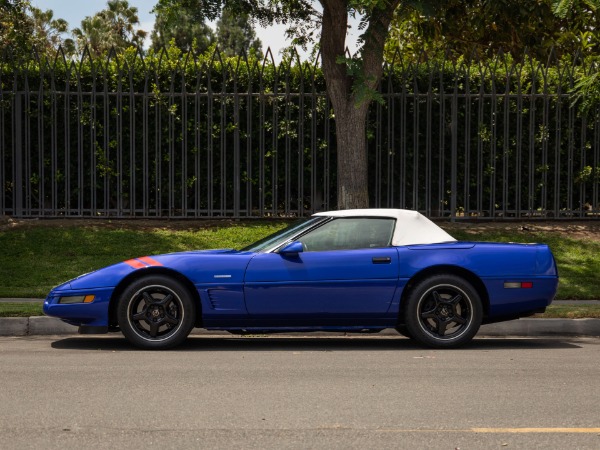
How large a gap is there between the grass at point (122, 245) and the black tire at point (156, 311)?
16.4ft

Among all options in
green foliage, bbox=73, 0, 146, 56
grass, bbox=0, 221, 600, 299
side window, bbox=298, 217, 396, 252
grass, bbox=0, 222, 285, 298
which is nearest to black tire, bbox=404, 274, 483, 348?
side window, bbox=298, 217, 396, 252

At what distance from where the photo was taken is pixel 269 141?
1755cm

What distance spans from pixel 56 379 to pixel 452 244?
3803 millimetres

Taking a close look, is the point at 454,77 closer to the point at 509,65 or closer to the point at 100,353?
the point at 509,65

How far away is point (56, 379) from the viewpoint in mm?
7441

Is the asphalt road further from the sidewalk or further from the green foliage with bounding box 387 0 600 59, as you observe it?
the green foliage with bounding box 387 0 600 59

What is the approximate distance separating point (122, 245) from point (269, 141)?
3.35 m

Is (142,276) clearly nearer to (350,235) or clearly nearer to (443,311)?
(350,235)

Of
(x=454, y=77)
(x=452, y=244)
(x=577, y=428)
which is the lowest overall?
(x=577, y=428)

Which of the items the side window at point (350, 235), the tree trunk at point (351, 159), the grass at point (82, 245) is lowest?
the grass at point (82, 245)

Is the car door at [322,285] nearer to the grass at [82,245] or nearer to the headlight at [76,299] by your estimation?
the headlight at [76,299]

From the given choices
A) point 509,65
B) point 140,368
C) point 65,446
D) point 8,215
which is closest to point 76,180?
point 8,215

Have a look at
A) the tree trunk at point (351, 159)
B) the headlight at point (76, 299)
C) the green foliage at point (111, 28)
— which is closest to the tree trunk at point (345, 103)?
the tree trunk at point (351, 159)

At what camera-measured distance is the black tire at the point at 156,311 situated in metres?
8.98
